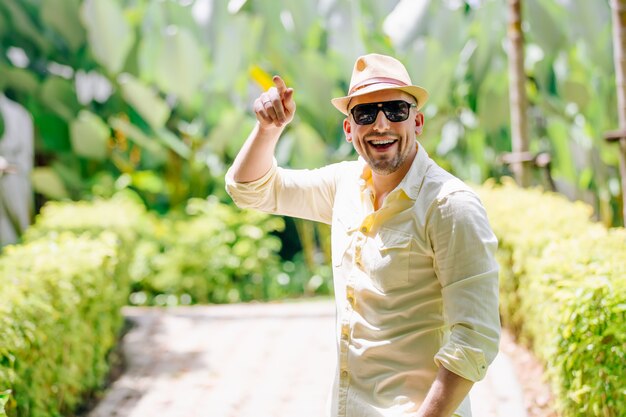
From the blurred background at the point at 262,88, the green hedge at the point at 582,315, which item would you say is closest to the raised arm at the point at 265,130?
the green hedge at the point at 582,315

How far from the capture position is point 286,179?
7.93 feet

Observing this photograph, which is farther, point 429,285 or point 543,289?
point 543,289

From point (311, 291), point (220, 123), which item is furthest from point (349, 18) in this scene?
point (311, 291)

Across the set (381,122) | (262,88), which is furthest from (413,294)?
(262,88)

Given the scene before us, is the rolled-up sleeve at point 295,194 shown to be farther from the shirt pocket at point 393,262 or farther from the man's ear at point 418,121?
the shirt pocket at point 393,262

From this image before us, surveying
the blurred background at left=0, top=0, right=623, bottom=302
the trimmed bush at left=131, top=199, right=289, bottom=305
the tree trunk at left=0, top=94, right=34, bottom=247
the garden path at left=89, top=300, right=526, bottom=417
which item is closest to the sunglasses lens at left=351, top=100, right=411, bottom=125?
the garden path at left=89, top=300, right=526, bottom=417

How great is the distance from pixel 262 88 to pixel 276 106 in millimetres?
7727

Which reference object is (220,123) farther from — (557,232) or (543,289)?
(543,289)

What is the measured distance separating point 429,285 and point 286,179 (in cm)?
61

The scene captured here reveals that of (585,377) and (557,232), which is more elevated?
(557,232)

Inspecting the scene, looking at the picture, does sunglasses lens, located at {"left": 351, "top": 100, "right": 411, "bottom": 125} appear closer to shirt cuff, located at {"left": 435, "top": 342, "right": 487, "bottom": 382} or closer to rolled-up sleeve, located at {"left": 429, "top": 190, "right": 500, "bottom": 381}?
rolled-up sleeve, located at {"left": 429, "top": 190, "right": 500, "bottom": 381}

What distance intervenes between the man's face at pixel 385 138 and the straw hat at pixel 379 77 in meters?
0.02

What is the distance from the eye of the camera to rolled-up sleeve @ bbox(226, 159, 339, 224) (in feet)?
7.78

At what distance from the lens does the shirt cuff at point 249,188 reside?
2.31 meters
